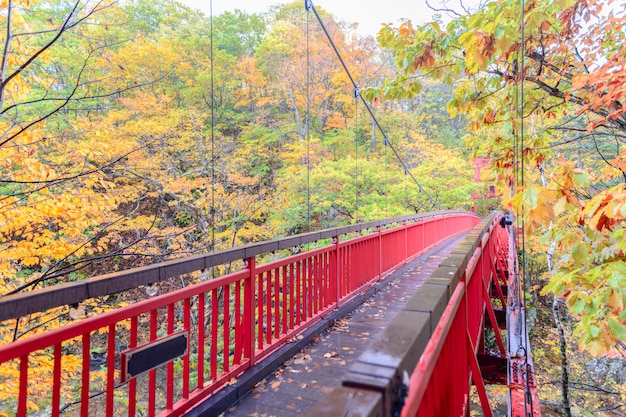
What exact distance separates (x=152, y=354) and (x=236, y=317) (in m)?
0.90

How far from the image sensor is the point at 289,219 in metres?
13.9

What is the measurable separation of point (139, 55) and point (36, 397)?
38.0 ft

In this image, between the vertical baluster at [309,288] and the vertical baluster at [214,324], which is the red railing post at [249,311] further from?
the vertical baluster at [309,288]

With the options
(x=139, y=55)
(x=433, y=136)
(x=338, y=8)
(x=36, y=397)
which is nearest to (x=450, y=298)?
(x=36, y=397)

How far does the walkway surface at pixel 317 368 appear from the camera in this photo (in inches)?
105

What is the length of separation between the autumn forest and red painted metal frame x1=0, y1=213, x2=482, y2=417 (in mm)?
1261

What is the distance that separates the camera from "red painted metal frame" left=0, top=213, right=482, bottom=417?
5.73ft

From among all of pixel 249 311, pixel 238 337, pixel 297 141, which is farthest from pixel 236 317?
pixel 297 141

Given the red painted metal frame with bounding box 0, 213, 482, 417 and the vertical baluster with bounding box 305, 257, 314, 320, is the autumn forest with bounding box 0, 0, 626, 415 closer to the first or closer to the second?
the red painted metal frame with bounding box 0, 213, 482, 417

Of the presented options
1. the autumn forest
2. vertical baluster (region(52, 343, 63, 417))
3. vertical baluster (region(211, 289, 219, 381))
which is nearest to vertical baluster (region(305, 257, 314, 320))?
vertical baluster (region(211, 289, 219, 381))

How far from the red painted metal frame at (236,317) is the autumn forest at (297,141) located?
126 cm

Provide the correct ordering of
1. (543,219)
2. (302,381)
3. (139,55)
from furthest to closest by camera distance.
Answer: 1. (139,55)
2. (302,381)
3. (543,219)

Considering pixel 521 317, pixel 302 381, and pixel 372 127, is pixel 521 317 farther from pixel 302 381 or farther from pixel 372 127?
pixel 372 127

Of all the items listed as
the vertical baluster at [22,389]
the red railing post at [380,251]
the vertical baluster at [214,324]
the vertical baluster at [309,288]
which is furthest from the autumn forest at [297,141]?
the red railing post at [380,251]
